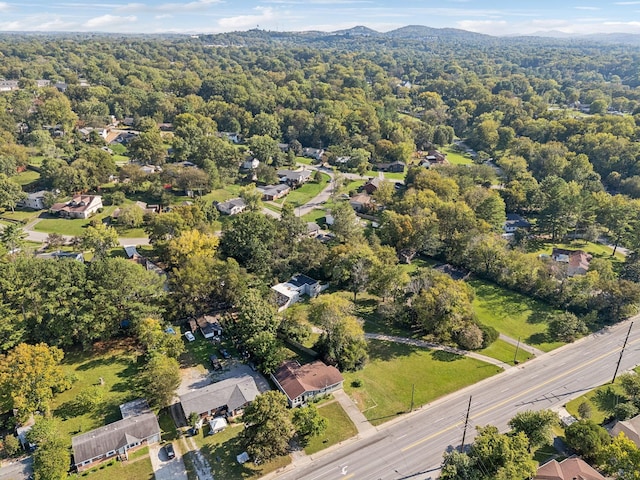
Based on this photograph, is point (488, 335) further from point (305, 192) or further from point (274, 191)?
point (305, 192)

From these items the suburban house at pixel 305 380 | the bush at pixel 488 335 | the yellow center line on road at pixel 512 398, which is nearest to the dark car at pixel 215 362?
the suburban house at pixel 305 380

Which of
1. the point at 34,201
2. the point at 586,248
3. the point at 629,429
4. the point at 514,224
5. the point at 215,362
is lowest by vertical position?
the point at 586,248

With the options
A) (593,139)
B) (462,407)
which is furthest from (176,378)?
(593,139)

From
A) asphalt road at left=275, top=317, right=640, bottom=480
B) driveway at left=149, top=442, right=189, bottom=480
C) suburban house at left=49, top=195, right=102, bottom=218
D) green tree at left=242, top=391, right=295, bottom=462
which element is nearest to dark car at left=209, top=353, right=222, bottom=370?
driveway at left=149, top=442, right=189, bottom=480

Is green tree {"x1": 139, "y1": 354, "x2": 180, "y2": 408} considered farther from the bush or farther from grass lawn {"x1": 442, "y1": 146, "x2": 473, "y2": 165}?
grass lawn {"x1": 442, "y1": 146, "x2": 473, "y2": 165}

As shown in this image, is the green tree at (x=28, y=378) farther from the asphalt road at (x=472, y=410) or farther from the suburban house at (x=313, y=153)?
the suburban house at (x=313, y=153)

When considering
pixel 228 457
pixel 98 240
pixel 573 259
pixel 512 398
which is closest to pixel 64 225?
pixel 98 240
